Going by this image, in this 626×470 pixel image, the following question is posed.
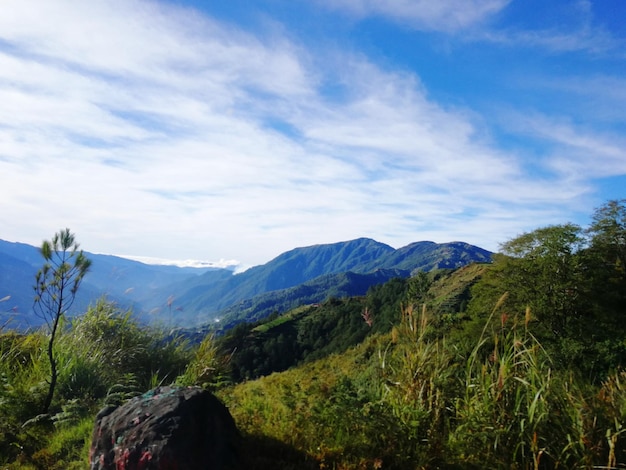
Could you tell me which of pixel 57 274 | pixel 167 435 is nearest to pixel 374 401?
pixel 167 435

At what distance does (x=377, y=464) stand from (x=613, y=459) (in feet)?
7.07

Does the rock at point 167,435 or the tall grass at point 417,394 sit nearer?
the rock at point 167,435

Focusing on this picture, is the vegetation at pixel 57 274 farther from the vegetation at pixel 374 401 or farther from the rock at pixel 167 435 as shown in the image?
the rock at pixel 167 435

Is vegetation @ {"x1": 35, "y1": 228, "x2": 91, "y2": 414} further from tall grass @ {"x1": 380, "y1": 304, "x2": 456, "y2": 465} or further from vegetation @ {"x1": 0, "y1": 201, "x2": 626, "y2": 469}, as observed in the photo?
tall grass @ {"x1": 380, "y1": 304, "x2": 456, "y2": 465}

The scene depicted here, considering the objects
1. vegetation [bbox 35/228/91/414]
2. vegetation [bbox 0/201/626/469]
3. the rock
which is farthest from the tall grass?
vegetation [bbox 35/228/91/414]

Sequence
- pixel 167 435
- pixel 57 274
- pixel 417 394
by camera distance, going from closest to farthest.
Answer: pixel 167 435 → pixel 417 394 → pixel 57 274

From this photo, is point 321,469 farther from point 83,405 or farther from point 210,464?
point 83,405

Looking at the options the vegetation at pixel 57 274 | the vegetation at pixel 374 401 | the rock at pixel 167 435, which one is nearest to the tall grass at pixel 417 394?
the vegetation at pixel 374 401

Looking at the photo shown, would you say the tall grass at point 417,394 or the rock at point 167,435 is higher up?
the tall grass at point 417,394

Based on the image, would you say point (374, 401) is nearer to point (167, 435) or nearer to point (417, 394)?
point (417, 394)

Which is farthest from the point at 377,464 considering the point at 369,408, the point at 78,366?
the point at 78,366

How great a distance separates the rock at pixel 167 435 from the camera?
3564mm

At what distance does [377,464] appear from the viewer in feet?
12.2

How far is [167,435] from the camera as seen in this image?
364cm
